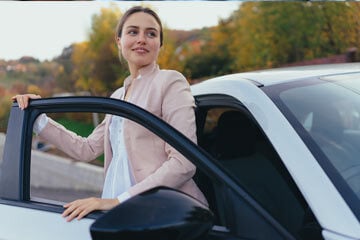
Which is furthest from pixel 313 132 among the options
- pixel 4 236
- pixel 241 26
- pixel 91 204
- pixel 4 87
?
pixel 241 26

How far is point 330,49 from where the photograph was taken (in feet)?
24.0

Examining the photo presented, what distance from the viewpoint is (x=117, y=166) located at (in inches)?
74.4

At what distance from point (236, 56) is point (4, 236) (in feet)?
29.6

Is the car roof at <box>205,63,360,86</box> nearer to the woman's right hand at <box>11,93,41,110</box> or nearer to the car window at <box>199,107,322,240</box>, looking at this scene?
the car window at <box>199,107,322,240</box>

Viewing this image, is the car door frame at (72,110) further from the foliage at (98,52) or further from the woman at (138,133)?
the foliage at (98,52)

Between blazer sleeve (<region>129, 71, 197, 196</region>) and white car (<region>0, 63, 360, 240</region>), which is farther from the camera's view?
blazer sleeve (<region>129, 71, 197, 196</region>)

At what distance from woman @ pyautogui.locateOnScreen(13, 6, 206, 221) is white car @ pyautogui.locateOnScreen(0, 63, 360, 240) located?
104mm

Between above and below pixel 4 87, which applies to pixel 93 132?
below

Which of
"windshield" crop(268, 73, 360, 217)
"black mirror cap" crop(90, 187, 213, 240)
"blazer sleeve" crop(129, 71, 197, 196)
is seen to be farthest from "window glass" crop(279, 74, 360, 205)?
"black mirror cap" crop(90, 187, 213, 240)

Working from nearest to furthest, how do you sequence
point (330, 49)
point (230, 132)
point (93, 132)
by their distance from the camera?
point (93, 132) → point (230, 132) → point (330, 49)

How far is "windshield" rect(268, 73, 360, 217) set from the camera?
1.55m

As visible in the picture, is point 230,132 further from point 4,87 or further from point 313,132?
point 4,87

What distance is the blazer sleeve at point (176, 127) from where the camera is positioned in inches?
65.7

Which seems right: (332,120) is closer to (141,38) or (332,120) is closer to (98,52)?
(141,38)
